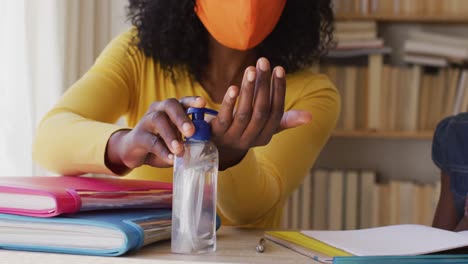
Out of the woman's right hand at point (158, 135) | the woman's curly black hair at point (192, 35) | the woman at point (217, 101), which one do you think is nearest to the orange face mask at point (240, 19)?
the woman at point (217, 101)

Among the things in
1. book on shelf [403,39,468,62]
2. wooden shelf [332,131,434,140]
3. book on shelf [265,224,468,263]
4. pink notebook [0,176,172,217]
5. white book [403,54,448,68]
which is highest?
book on shelf [403,39,468,62]

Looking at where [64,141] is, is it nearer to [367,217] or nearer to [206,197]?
[206,197]

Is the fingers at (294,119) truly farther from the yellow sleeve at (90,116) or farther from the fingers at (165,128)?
the yellow sleeve at (90,116)

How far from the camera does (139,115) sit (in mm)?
1504

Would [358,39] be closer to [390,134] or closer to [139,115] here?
[390,134]

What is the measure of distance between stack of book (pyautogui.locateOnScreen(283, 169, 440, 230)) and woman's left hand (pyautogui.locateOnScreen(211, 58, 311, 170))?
1.86 m

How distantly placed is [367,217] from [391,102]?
0.43 metres

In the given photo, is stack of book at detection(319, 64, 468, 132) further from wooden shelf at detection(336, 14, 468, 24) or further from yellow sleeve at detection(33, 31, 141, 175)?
yellow sleeve at detection(33, 31, 141, 175)

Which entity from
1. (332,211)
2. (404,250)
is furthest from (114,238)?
(332,211)

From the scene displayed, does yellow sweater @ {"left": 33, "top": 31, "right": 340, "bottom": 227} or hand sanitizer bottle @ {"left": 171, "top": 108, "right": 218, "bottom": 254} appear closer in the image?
hand sanitizer bottle @ {"left": 171, "top": 108, "right": 218, "bottom": 254}

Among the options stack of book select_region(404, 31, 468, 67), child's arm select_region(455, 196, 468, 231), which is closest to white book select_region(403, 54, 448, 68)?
stack of book select_region(404, 31, 468, 67)

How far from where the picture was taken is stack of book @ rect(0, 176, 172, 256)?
0.77 m

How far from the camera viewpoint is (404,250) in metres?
0.79

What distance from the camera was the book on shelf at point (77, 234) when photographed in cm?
76
